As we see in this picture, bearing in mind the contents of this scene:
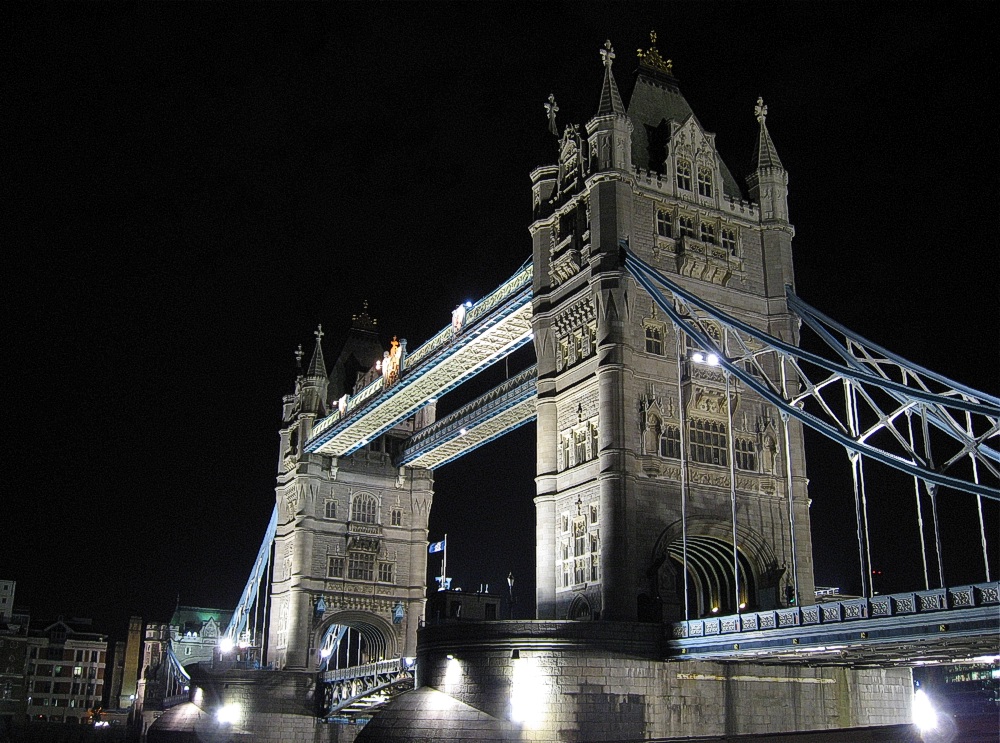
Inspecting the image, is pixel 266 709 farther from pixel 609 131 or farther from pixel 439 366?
pixel 609 131

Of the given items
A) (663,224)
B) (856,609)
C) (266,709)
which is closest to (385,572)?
(266,709)

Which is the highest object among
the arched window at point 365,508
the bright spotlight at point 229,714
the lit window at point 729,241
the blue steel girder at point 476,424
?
the lit window at point 729,241

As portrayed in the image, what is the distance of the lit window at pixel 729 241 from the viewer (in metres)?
43.8

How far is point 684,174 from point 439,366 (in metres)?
17.7

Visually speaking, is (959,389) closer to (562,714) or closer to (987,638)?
(987,638)

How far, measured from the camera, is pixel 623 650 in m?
34.8

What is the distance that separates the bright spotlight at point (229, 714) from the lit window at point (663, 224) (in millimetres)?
38847

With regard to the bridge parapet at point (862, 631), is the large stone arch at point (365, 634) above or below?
above

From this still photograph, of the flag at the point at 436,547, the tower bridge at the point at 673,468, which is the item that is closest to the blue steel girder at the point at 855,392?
the tower bridge at the point at 673,468

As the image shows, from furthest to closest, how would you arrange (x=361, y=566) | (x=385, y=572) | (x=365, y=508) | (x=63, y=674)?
(x=63, y=674) → (x=365, y=508) → (x=385, y=572) → (x=361, y=566)

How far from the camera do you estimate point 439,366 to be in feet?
184

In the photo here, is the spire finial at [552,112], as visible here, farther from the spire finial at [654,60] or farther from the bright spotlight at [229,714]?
the bright spotlight at [229,714]

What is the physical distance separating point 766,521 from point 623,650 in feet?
29.8

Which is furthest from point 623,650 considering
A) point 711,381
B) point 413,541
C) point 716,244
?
point 413,541
